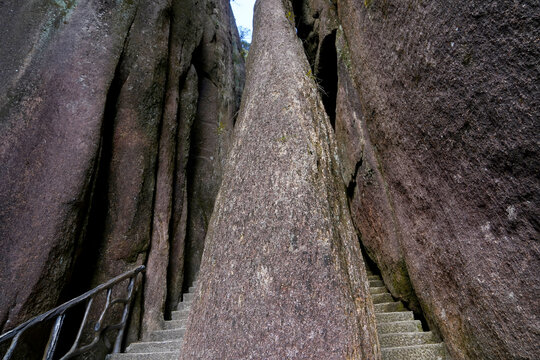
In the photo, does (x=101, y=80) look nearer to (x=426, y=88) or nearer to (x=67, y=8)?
(x=67, y=8)

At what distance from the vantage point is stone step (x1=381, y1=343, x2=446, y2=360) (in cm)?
215

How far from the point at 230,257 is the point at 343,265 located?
76 centimetres

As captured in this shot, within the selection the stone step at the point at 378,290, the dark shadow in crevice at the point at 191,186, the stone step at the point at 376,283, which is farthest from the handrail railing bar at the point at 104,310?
the stone step at the point at 376,283

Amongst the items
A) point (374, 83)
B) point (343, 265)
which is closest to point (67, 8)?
point (374, 83)

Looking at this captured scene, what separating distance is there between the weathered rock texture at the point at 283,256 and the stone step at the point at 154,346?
1.21m

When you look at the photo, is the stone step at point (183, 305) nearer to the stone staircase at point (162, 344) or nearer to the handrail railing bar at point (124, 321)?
the stone staircase at point (162, 344)

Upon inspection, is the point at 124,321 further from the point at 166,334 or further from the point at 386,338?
the point at 386,338

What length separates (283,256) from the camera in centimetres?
171

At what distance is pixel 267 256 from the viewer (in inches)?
69.1

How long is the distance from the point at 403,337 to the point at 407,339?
3 cm

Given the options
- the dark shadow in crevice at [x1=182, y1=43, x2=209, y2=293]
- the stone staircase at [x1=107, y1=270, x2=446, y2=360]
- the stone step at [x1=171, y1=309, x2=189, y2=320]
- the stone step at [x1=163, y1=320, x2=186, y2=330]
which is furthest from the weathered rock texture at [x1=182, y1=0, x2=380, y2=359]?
the dark shadow in crevice at [x1=182, y1=43, x2=209, y2=293]

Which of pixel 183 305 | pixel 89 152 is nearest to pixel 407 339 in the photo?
pixel 183 305

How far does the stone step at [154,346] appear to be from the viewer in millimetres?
2766

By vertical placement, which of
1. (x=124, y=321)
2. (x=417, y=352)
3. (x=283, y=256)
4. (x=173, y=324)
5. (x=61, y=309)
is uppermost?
(x=283, y=256)
